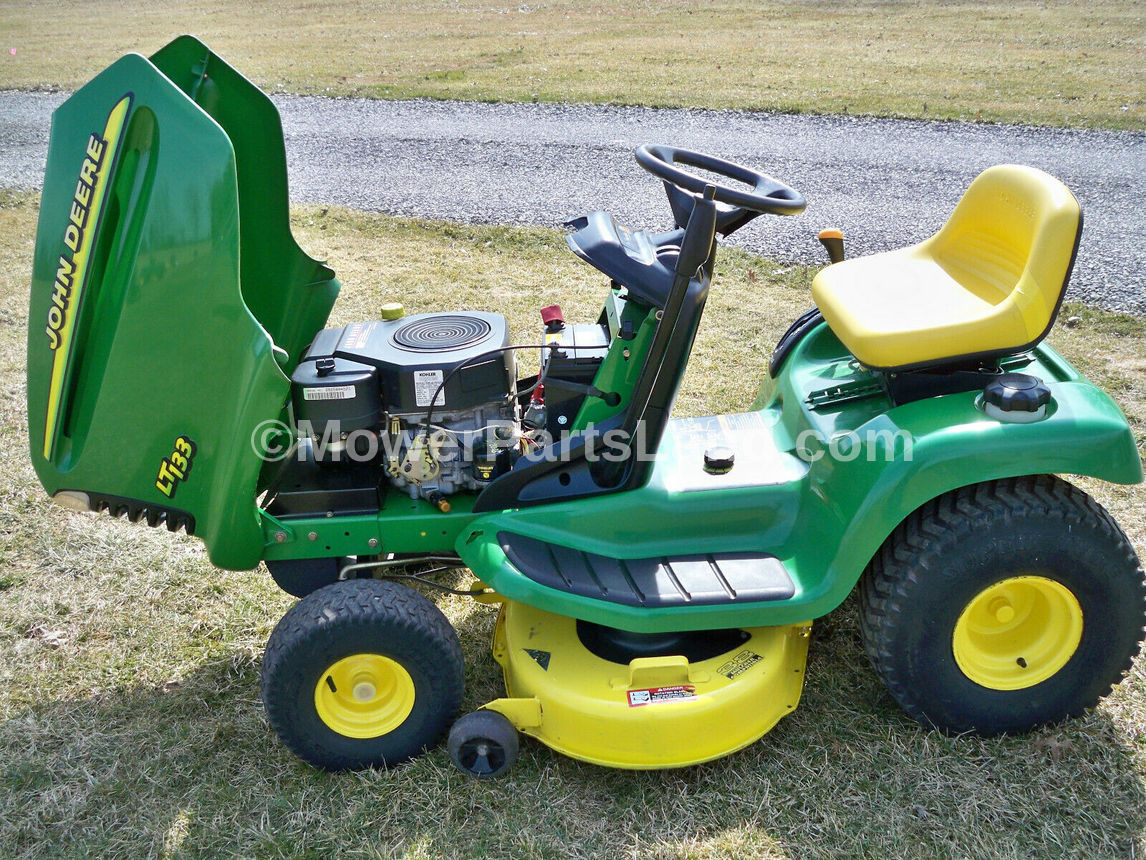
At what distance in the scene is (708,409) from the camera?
477 cm

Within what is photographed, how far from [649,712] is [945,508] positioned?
3.13 feet

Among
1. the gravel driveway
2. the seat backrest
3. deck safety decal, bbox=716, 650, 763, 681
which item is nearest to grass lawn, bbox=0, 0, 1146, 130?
the gravel driveway

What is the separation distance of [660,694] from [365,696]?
2.70 ft

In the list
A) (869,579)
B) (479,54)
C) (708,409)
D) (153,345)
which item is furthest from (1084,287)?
(479,54)

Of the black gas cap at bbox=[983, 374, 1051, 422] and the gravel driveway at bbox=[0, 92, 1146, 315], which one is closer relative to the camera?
the black gas cap at bbox=[983, 374, 1051, 422]

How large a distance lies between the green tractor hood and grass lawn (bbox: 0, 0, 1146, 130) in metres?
9.05

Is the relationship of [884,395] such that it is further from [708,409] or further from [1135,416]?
[1135,416]

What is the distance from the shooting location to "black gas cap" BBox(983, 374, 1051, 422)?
2531mm

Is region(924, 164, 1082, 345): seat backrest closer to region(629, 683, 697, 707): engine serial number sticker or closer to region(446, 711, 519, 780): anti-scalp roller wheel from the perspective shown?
region(629, 683, 697, 707): engine serial number sticker

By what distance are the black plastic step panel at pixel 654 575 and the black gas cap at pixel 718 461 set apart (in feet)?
0.82

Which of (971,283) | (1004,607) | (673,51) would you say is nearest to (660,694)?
(1004,607)

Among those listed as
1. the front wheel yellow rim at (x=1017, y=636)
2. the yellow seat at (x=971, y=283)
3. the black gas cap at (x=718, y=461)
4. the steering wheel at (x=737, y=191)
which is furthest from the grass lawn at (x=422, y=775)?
the steering wheel at (x=737, y=191)

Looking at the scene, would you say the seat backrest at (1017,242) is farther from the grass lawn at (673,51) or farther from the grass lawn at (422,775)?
the grass lawn at (673,51)

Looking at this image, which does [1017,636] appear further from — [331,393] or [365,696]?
[331,393]
